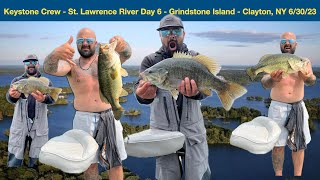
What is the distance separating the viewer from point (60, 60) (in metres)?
4.45

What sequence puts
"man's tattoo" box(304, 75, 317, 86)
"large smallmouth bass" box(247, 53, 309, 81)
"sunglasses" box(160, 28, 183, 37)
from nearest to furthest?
"sunglasses" box(160, 28, 183, 37) < "large smallmouth bass" box(247, 53, 309, 81) < "man's tattoo" box(304, 75, 317, 86)

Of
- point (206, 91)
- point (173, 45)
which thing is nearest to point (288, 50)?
point (173, 45)

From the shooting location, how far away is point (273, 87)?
5.65m

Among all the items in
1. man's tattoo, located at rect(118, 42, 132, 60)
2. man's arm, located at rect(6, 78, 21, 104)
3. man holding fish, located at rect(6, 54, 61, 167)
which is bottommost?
man holding fish, located at rect(6, 54, 61, 167)

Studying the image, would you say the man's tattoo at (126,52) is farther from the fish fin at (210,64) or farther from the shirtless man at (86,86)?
the fish fin at (210,64)

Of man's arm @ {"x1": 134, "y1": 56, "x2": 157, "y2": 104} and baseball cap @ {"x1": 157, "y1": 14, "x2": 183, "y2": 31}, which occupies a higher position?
baseball cap @ {"x1": 157, "y1": 14, "x2": 183, "y2": 31}

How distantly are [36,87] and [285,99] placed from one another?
3056mm

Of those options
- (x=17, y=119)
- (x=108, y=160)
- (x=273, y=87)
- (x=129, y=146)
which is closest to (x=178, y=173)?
(x=129, y=146)

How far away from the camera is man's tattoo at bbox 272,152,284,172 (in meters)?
5.75

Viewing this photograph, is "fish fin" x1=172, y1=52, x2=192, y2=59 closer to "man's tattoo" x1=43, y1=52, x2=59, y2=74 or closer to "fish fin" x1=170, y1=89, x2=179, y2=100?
"fish fin" x1=170, y1=89, x2=179, y2=100

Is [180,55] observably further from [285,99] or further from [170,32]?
[285,99]

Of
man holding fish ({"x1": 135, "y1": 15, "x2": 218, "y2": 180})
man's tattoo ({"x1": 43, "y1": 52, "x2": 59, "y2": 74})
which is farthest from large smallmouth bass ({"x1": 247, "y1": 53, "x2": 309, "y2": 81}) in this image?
man's tattoo ({"x1": 43, "y1": 52, "x2": 59, "y2": 74})

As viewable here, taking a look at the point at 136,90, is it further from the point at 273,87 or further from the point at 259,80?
the point at 273,87

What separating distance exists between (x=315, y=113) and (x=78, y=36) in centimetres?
416
